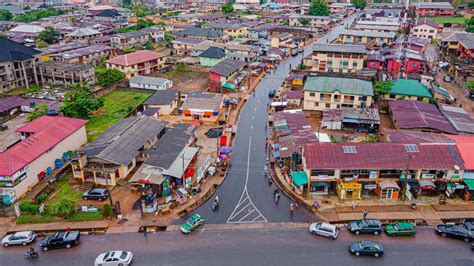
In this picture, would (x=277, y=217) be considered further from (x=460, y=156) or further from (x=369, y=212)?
(x=460, y=156)

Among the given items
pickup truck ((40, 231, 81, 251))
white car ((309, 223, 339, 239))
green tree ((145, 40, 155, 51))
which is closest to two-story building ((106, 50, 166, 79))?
green tree ((145, 40, 155, 51))

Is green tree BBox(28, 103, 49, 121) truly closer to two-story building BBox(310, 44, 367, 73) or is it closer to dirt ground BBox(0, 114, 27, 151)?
dirt ground BBox(0, 114, 27, 151)

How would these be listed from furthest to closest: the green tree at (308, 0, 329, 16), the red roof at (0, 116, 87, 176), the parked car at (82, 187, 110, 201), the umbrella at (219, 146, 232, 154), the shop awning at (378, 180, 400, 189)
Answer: the green tree at (308, 0, 329, 16)
the umbrella at (219, 146, 232, 154)
the red roof at (0, 116, 87, 176)
the parked car at (82, 187, 110, 201)
the shop awning at (378, 180, 400, 189)

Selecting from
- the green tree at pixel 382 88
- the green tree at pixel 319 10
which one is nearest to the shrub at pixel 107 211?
the green tree at pixel 382 88

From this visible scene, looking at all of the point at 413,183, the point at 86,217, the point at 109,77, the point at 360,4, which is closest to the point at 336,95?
the point at 413,183

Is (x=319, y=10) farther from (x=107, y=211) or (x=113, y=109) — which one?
(x=107, y=211)

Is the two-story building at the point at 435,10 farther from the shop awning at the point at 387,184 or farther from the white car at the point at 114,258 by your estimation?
the white car at the point at 114,258

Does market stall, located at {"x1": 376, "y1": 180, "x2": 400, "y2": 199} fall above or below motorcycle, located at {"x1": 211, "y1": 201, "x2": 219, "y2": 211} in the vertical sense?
above
